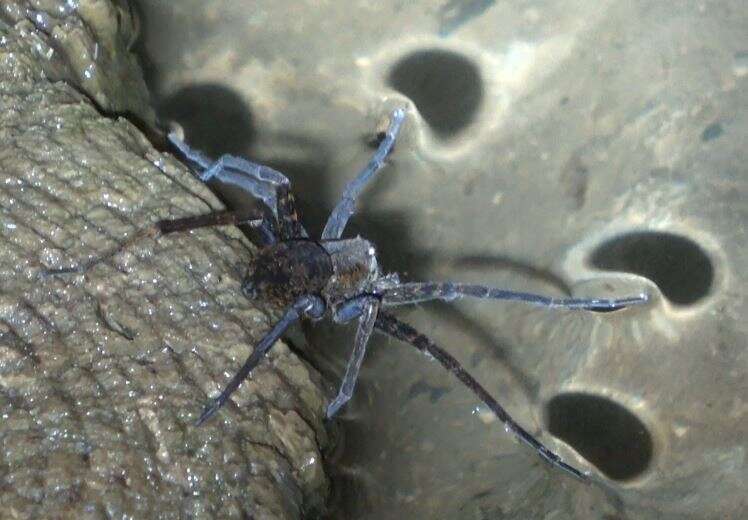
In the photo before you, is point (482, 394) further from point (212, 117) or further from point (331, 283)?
point (212, 117)

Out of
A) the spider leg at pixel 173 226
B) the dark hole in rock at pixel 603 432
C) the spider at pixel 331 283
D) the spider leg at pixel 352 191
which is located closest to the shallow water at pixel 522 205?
the dark hole in rock at pixel 603 432

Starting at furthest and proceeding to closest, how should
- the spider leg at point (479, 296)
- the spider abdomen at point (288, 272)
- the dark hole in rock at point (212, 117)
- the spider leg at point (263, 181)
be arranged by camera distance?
1. the dark hole in rock at point (212, 117)
2. the spider leg at point (263, 181)
3. the spider leg at point (479, 296)
4. the spider abdomen at point (288, 272)

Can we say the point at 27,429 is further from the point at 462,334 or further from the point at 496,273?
the point at 496,273

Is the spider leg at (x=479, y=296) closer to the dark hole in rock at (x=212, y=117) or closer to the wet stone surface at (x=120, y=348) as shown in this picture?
the wet stone surface at (x=120, y=348)

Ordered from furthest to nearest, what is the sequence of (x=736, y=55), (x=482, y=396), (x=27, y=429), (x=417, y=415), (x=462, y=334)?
(x=736, y=55) → (x=462, y=334) → (x=417, y=415) → (x=482, y=396) → (x=27, y=429)

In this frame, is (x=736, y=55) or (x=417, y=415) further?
(x=736, y=55)

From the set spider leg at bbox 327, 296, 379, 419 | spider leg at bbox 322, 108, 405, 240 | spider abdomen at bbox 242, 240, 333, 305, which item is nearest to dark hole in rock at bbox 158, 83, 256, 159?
spider leg at bbox 322, 108, 405, 240

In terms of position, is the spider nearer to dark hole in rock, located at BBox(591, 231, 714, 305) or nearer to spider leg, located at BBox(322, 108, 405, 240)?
spider leg, located at BBox(322, 108, 405, 240)

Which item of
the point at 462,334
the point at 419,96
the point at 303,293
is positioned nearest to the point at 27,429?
the point at 303,293
